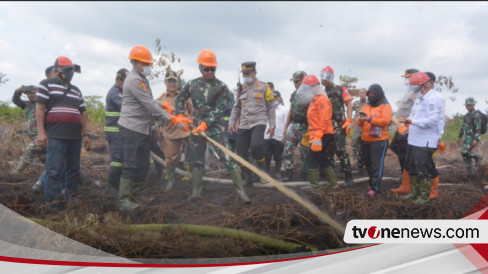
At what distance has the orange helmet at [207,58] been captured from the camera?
3.79 ft

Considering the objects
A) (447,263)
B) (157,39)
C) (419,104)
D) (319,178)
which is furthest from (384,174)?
(157,39)

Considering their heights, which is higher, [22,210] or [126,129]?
[126,129]

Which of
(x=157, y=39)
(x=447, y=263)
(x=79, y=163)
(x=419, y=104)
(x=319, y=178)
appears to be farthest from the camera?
(x=419, y=104)

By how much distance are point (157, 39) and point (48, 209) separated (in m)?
0.68

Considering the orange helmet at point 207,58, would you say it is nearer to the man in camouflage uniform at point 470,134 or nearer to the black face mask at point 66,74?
the black face mask at point 66,74

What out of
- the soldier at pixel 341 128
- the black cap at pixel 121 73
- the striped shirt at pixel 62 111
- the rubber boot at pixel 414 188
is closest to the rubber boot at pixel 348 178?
the soldier at pixel 341 128

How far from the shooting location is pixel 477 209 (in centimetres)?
140

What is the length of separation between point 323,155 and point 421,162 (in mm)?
515

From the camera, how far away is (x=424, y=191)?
5.40 feet

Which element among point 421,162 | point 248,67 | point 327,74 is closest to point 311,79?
point 327,74

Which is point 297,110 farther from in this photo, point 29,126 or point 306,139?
point 29,126

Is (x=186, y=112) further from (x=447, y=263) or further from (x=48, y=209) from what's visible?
(x=447, y=263)

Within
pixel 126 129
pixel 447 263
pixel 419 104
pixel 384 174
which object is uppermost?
pixel 419 104

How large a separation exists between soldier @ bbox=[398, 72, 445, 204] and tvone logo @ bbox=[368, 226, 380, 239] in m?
0.25
